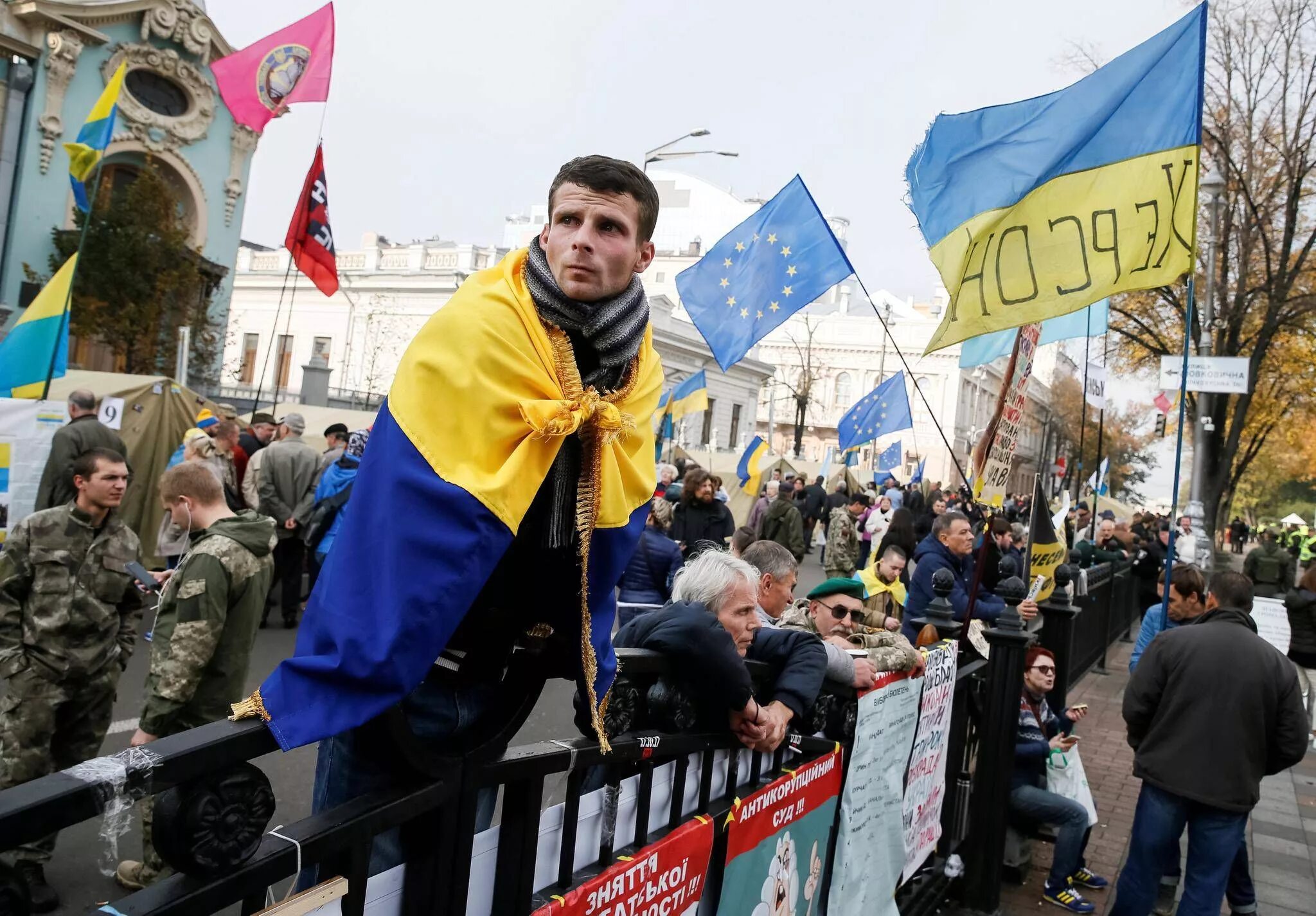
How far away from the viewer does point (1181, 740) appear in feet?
15.2

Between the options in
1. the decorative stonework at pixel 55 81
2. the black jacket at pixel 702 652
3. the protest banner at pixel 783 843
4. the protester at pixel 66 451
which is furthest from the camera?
the decorative stonework at pixel 55 81

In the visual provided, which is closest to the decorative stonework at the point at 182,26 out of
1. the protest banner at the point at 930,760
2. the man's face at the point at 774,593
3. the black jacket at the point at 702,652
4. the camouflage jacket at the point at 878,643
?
the man's face at the point at 774,593

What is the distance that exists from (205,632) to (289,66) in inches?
398

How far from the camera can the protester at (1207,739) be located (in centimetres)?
457

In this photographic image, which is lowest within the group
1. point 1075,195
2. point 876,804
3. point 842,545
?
point 876,804

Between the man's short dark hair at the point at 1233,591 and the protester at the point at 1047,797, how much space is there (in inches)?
38.3

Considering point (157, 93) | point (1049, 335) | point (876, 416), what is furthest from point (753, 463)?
point (157, 93)

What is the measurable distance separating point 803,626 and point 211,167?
24.8 metres

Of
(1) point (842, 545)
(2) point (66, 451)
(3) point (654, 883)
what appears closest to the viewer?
(3) point (654, 883)

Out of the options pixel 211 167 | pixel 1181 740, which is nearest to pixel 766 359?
pixel 211 167

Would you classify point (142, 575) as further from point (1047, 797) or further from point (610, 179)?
point (1047, 797)

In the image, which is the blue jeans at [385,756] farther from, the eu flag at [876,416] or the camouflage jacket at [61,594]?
the eu flag at [876,416]

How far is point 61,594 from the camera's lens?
3982 millimetres

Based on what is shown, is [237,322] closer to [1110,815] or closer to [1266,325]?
[1266,325]
